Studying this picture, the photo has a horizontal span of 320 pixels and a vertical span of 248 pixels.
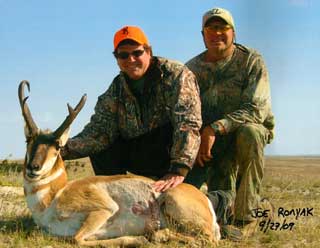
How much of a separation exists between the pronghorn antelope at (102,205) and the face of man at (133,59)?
0.74 meters

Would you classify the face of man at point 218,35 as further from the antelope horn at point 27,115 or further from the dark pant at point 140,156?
the antelope horn at point 27,115

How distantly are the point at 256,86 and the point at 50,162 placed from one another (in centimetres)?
267

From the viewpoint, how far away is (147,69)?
20.5 feet

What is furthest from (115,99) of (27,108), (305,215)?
(305,215)

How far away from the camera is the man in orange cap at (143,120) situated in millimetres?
5801

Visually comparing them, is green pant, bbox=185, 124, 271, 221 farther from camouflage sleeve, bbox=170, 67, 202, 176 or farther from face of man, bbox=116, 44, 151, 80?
face of man, bbox=116, 44, 151, 80

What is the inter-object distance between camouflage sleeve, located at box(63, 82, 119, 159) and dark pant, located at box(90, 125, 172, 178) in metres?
0.11

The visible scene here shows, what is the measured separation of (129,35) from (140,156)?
4.80 ft

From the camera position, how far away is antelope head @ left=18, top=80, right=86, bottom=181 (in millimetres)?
5227

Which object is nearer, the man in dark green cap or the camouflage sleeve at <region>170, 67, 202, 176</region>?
the camouflage sleeve at <region>170, 67, 202, 176</region>

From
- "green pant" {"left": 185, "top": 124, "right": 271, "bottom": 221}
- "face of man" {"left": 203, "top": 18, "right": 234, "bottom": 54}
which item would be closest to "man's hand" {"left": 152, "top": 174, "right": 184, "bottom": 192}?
"green pant" {"left": 185, "top": 124, "right": 271, "bottom": 221}

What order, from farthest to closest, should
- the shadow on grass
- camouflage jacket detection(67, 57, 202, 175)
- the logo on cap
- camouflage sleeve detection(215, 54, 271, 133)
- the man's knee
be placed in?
camouflage sleeve detection(215, 54, 271, 133) → the man's knee → the logo on cap → camouflage jacket detection(67, 57, 202, 175) → the shadow on grass

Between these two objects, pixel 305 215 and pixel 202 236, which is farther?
pixel 305 215

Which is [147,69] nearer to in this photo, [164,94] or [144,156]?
[164,94]
